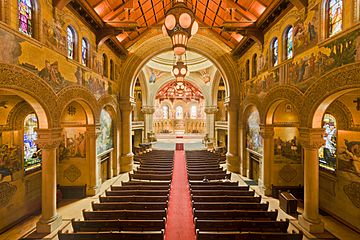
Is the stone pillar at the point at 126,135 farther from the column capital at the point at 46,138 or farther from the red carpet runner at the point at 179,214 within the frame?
the column capital at the point at 46,138

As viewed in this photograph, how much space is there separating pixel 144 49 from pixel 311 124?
46.6 ft

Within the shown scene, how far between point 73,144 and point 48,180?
4264mm

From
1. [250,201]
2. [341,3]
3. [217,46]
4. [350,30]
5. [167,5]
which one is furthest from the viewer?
[217,46]

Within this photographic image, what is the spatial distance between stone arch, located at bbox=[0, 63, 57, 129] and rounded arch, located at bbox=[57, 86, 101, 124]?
56cm

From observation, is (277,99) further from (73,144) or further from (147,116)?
(147,116)

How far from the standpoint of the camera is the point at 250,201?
864 cm

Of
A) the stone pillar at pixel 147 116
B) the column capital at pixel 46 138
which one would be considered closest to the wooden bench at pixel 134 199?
the column capital at pixel 46 138

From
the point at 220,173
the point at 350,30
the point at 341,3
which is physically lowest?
the point at 220,173

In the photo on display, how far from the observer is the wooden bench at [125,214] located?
23.8 feet

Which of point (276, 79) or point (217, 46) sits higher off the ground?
point (217, 46)

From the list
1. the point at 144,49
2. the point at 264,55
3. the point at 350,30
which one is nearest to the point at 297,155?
the point at 264,55

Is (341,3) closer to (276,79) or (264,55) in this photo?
(276,79)

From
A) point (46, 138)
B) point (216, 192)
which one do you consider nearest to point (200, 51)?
point (216, 192)

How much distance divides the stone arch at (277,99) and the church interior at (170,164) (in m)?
0.07
